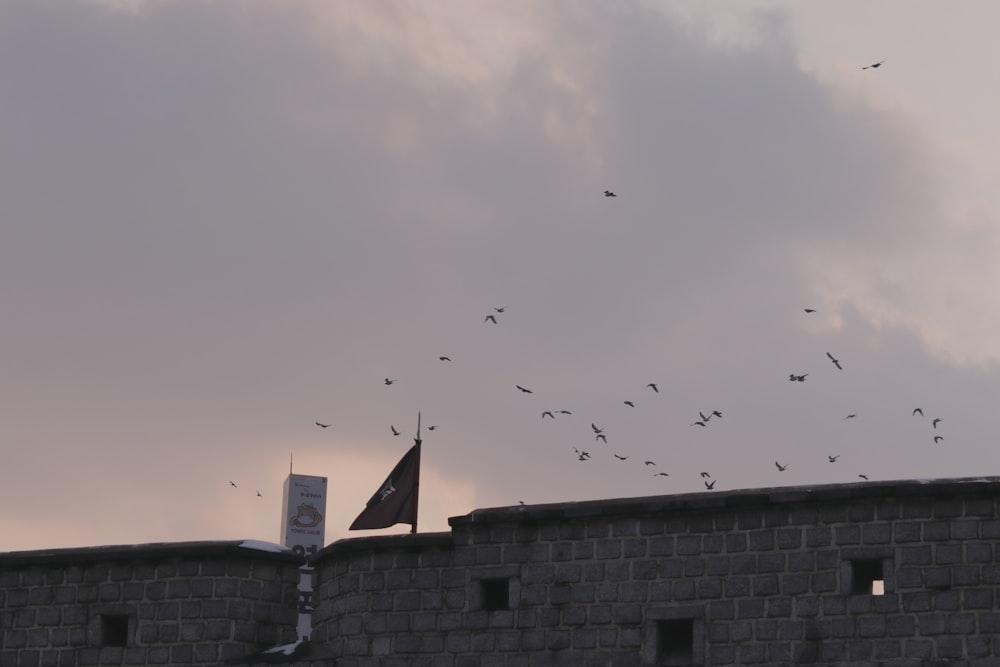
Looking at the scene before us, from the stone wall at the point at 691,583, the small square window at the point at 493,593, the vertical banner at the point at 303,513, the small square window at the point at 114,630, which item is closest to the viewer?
the stone wall at the point at 691,583

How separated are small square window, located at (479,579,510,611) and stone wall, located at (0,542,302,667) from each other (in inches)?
117

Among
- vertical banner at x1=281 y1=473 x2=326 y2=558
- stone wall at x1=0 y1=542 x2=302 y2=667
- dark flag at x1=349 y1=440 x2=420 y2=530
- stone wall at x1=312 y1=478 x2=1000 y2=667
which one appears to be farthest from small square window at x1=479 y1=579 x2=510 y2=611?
vertical banner at x1=281 y1=473 x2=326 y2=558

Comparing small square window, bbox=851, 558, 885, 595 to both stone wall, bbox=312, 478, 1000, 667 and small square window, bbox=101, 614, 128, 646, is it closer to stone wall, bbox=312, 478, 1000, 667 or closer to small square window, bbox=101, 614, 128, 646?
stone wall, bbox=312, 478, 1000, 667

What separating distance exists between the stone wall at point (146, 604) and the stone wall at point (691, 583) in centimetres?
87

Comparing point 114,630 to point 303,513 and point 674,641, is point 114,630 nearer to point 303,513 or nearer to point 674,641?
point 674,641

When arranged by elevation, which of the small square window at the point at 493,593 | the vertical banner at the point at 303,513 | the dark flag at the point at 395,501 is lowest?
the small square window at the point at 493,593

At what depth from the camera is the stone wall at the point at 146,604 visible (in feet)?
83.9

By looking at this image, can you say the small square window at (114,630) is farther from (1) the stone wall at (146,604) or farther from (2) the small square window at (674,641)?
(2) the small square window at (674,641)

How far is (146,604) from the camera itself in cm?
2589

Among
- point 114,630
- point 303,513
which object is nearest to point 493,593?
point 114,630

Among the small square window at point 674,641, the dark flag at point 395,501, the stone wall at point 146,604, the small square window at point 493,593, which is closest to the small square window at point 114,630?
the stone wall at point 146,604

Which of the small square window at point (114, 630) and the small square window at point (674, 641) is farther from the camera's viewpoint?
the small square window at point (114, 630)

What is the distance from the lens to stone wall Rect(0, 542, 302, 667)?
25578 millimetres

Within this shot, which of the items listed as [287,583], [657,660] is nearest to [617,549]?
[657,660]
